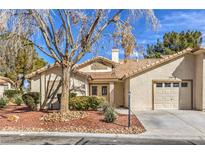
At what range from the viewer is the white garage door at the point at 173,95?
59.7ft

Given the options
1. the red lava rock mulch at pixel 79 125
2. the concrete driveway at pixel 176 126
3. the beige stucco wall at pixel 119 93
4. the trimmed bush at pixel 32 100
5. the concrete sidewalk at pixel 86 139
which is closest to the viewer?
the concrete sidewalk at pixel 86 139

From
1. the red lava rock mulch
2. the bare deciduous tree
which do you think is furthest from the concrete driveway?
the bare deciduous tree

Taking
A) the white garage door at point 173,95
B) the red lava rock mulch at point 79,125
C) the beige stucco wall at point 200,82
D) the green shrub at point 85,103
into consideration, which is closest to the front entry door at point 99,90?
the white garage door at point 173,95

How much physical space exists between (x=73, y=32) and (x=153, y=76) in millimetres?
6445

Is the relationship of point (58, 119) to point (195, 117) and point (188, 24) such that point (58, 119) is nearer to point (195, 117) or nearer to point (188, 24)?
point (195, 117)

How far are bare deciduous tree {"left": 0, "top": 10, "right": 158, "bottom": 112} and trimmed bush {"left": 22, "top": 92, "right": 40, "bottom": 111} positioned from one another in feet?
14.7

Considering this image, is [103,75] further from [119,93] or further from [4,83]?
[4,83]

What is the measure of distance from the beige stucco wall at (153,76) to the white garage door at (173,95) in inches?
15.2

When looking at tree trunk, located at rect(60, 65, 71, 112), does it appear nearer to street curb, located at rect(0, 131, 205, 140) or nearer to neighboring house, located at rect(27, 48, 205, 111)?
street curb, located at rect(0, 131, 205, 140)

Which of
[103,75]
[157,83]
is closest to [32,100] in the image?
[103,75]

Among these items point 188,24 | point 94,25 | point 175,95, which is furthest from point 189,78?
point 94,25

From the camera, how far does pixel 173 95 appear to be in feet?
59.7

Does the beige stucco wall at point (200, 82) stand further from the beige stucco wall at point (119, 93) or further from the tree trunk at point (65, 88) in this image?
the tree trunk at point (65, 88)
